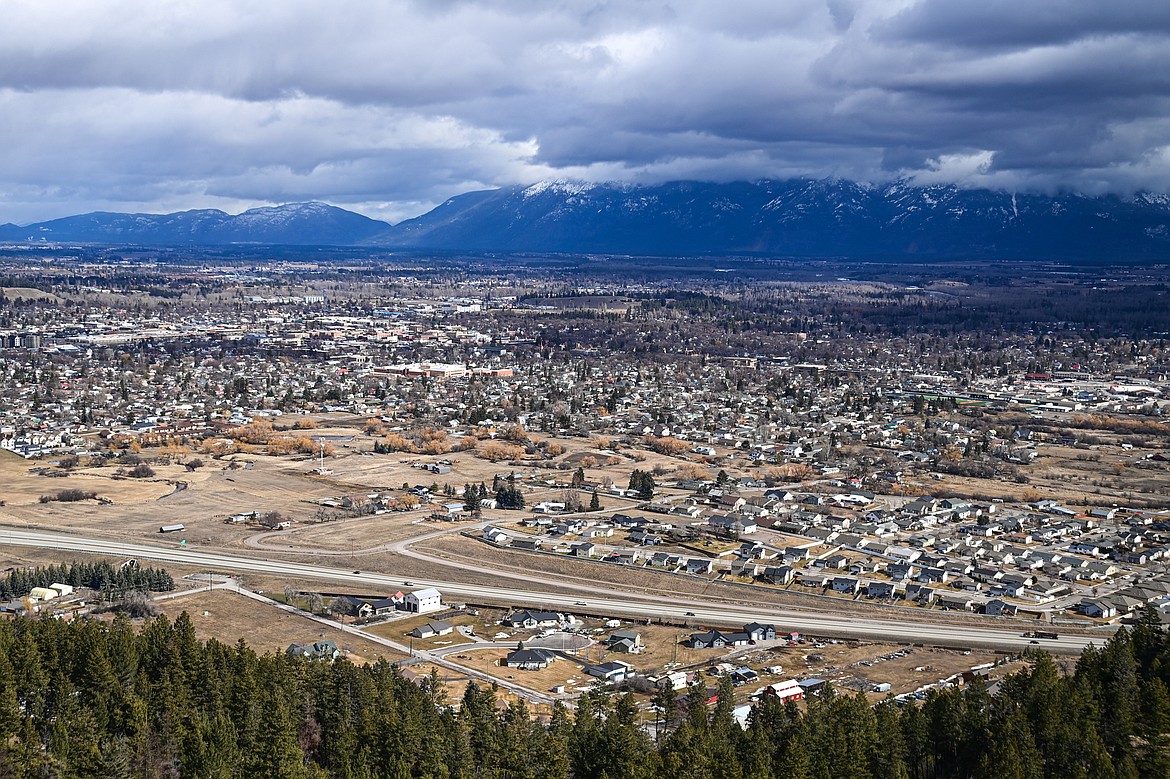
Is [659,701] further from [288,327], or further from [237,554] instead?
[288,327]

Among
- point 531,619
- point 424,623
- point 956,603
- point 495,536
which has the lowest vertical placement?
point 956,603

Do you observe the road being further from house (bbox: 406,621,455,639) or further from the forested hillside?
the forested hillside

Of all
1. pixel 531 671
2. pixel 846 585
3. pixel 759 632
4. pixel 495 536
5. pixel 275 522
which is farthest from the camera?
pixel 275 522

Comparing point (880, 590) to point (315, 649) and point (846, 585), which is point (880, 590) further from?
point (315, 649)

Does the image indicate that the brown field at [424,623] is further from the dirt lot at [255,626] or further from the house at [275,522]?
the house at [275,522]

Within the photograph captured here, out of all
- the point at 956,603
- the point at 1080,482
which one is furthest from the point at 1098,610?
the point at 1080,482

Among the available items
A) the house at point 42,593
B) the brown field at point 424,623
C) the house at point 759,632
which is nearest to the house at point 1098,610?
the house at point 759,632

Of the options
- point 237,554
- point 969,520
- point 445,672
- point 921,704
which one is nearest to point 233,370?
point 237,554

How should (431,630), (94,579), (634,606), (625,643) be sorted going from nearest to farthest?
(625,643) < (431,630) < (634,606) < (94,579)
